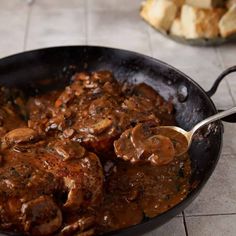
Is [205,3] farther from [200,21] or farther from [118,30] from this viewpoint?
[118,30]

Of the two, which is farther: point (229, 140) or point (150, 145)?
point (229, 140)

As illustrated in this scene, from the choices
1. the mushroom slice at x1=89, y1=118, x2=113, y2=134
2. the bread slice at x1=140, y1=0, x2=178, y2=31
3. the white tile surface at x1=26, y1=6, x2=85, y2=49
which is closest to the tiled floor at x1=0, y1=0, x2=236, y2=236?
the white tile surface at x1=26, y1=6, x2=85, y2=49

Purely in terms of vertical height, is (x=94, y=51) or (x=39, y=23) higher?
(x=94, y=51)

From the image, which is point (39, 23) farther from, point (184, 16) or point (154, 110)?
point (154, 110)

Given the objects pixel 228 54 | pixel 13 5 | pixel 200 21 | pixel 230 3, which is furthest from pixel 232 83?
pixel 13 5

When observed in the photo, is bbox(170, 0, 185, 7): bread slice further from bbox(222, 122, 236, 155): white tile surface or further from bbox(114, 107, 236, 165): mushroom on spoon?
bbox(114, 107, 236, 165): mushroom on spoon

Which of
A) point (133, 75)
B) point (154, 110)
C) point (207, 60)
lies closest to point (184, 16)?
point (207, 60)

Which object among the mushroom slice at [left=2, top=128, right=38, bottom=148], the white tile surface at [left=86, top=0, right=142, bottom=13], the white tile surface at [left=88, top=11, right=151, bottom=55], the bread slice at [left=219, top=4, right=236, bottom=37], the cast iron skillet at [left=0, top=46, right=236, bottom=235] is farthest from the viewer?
the white tile surface at [left=86, top=0, right=142, bottom=13]
